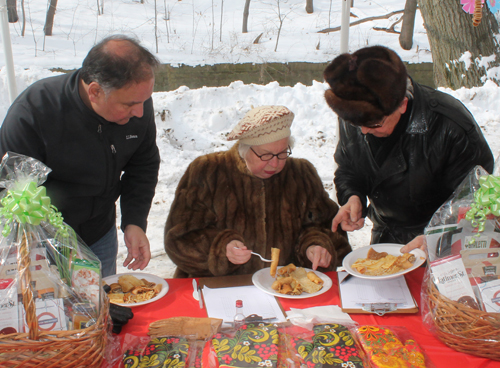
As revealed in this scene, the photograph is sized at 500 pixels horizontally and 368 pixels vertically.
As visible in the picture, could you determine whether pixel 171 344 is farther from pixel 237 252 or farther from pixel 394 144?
pixel 394 144

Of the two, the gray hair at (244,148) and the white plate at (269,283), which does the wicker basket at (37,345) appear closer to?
the white plate at (269,283)

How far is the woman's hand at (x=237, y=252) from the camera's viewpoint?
2.27 metres

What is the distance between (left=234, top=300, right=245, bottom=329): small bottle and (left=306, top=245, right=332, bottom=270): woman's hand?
603 mm

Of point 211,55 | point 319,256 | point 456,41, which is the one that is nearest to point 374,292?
point 319,256

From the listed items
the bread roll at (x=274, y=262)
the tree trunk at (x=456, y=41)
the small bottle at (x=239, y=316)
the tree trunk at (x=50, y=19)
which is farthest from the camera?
the tree trunk at (x=50, y=19)

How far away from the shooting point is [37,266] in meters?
1.31

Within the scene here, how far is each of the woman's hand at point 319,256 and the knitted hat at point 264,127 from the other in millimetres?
650

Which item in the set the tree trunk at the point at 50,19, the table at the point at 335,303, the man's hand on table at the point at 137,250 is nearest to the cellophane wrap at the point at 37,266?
the table at the point at 335,303

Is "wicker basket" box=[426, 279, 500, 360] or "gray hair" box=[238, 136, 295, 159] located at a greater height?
"gray hair" box=[238, 136, 295, 159]

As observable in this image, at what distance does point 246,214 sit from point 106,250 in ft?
2.80

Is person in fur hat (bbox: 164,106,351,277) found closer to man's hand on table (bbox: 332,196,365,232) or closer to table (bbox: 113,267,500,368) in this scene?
man's hand on table (bbox: 332,196,365,232)

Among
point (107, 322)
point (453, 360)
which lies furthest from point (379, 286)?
point (107, 322)

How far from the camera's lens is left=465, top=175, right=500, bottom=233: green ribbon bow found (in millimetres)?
1496

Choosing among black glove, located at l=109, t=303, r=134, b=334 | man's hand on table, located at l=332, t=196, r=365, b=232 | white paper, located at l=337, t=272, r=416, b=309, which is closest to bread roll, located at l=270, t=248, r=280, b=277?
white paper, located at l=337, t=272, r=416, b=309
